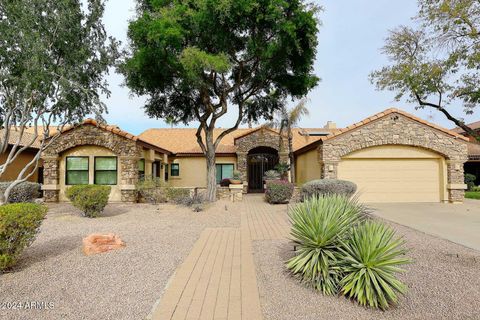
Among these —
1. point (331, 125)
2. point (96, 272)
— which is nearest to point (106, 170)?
point (96, 272)

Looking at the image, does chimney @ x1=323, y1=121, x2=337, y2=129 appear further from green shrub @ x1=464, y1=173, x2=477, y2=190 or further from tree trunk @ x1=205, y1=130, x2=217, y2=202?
tree trunk @ x1=205, y1=130, x2=217, y2=202

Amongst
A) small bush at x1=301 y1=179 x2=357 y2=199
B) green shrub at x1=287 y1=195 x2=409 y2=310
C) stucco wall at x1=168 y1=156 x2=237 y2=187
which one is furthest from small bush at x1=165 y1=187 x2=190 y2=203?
green shrub at x1=287 y1=195 x2=409 y2=310

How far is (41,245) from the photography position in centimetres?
688

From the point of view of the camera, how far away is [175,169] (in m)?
24.5

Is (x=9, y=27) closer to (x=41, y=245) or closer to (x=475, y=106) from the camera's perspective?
(x=41, y=245)

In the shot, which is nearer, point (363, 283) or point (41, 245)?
point (363, 283)

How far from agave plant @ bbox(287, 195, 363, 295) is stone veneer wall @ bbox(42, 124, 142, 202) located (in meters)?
12.5

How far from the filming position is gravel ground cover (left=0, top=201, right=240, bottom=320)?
386 centimetres

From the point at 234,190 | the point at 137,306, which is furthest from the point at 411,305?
the point at 234,190

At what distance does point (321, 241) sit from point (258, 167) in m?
20.8

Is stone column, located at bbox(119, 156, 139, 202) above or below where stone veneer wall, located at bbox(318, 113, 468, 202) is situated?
below

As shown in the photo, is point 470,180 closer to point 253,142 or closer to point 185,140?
point 253,142

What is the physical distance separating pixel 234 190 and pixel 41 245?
1126cm

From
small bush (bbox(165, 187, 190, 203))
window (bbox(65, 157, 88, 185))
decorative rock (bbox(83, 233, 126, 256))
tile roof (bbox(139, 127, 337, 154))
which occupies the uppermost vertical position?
tile roof (bbox(139, 127, 337, 154))
